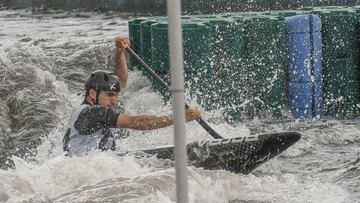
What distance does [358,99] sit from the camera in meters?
10.5

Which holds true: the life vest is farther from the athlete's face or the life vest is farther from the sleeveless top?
the athlete's face

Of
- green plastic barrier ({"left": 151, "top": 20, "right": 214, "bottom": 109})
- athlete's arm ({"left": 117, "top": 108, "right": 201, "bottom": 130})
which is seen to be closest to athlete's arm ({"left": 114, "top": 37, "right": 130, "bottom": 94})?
athlete's arm ({"left": 117, "top": 108, "right": 201, "bottom": 130})

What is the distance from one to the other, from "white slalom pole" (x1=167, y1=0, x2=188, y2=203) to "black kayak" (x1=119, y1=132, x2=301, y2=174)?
3806 millimetres

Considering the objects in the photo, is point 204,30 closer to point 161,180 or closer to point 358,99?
point 358,99

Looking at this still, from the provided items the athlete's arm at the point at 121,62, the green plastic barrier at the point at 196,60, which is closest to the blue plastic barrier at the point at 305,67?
the green plastic barrier at the point at 196,60

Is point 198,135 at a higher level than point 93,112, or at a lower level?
lower

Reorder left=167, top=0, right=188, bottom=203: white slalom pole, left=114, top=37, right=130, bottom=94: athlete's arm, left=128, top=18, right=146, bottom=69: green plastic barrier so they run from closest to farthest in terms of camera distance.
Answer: left=167, top=0, right=188, bottom=203: white slalom pole, left=114, top=37, right=130, bottom=94: athlete's arm, left=128, top=18, right=146, bottom=69: green plastic barrier

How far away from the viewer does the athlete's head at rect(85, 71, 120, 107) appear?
6684 mm

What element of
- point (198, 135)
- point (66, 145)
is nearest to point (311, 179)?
point (198, 135)

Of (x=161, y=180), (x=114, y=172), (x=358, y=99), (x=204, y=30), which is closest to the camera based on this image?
(x=161, y=180)

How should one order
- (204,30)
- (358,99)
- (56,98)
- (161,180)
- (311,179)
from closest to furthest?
(161,180) < (311,179) < (204,30) < (358,99) < (56,98)

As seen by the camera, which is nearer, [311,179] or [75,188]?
[75,188]

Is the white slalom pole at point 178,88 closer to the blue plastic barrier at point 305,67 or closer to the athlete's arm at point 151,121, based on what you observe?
the athlete's arm at point 151,121

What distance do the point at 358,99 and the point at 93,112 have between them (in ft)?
16.9
